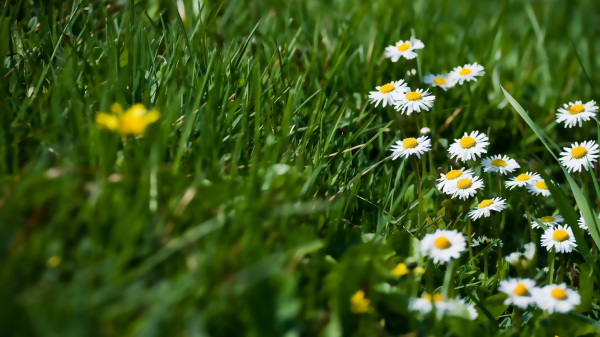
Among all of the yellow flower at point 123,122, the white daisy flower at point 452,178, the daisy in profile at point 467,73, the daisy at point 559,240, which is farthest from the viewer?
the daisy in profile at point 467,73

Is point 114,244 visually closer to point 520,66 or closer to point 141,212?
point 141,212

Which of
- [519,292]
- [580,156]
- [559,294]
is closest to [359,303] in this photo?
[519,292]

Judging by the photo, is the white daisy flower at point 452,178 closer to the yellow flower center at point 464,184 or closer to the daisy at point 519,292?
the yellow flower center at point 464,184

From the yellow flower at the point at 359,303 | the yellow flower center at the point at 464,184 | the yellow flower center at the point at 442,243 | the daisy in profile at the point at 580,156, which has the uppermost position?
the daisy in profile at the point at 580,156

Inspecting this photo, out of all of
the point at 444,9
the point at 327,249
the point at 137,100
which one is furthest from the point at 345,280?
the point at 444,9

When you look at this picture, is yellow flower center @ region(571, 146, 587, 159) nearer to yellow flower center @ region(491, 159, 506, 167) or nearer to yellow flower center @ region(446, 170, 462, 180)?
yellow flower center @ region(491, 159, 506, 167)

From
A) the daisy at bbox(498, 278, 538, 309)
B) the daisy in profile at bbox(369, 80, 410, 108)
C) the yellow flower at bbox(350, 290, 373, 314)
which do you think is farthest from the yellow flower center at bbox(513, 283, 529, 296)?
the daisy in profile at bbox(369, 80, 410, 108)

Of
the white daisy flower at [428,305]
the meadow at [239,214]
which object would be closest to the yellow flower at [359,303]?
the meadow at [239,214]
